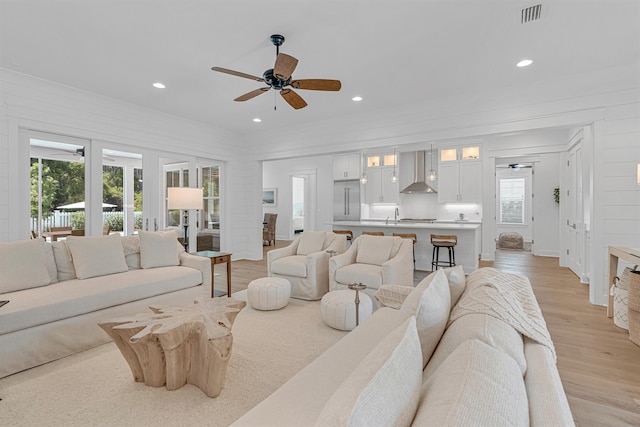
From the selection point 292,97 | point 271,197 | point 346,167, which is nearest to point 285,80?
point 292,97

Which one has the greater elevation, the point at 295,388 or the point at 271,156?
the point at 271,156

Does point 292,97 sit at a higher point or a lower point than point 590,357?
higher

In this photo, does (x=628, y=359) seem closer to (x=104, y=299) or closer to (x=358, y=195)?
(x=104, y=299)

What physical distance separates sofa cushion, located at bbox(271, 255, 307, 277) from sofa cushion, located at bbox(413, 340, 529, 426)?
3116 mm

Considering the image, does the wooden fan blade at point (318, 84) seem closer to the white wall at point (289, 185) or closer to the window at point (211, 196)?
the window at point (211, 196)

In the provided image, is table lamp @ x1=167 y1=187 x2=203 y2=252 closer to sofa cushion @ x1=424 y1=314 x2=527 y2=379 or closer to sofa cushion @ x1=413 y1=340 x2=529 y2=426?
sofa cushion @ x1=424 y1=314 x2=527 y2=379

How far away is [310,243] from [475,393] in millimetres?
3862

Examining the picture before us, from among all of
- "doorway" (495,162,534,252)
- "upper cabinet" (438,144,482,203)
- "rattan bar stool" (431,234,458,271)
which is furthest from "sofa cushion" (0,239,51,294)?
"doorway" (495,162,534,252)

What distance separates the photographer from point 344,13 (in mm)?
2705

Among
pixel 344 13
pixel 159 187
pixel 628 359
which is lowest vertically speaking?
pixel 628 359

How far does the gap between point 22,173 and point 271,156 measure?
13.1ft

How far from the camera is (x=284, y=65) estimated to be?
2.66 meters

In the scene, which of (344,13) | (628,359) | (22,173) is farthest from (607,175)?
(22,173)

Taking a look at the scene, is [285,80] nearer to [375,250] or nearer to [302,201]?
[375,250]
